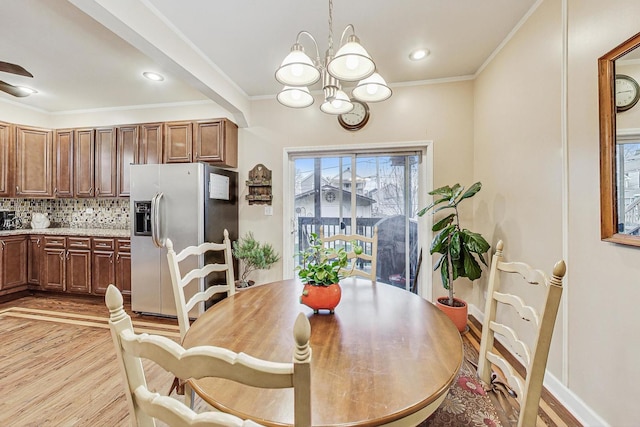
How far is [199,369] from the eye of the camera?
514 millimetres

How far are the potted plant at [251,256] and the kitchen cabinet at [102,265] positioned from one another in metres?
1.62

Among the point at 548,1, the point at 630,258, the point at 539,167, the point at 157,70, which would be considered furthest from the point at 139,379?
the point at 157,70

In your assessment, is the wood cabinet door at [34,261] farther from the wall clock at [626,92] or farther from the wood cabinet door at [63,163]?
the wall clock at [626,92]

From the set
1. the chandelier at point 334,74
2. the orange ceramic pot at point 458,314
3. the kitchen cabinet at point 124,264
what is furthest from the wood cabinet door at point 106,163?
the orange ceramic pot at point 458,314

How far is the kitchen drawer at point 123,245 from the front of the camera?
349 centimetres

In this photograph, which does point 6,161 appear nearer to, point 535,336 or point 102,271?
point 102,271

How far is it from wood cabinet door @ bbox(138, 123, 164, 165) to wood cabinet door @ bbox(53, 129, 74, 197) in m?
1.17

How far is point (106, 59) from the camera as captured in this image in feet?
8.63

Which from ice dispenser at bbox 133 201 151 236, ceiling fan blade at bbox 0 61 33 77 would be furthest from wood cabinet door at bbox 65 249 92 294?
ceiling fan blade at bbox 0 61 33 77

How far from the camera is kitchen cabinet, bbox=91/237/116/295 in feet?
11.6

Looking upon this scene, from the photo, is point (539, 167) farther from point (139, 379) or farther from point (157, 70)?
point (157, 70)

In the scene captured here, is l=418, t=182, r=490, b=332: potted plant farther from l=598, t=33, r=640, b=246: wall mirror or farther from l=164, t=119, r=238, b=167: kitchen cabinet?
l=164, t=119, r=238, b=167: kitchen cabinet

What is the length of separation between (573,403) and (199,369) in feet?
7.41

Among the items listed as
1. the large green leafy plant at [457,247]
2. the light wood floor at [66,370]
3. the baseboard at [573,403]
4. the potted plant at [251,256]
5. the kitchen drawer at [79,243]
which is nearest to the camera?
the baseboard at [573,403]
